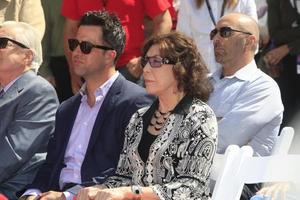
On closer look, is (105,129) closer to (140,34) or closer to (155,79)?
(155,79)

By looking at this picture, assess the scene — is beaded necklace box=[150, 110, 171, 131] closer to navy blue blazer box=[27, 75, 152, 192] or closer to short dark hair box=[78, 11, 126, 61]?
navy blue blazer box=[27, 75, 152, 192]

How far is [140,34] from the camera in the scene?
641 centimetres

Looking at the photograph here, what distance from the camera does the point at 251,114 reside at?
506cm

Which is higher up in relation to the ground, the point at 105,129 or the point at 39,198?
the point at 105,129

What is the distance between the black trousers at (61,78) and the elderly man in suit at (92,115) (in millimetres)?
1723

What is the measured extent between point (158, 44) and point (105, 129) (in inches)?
29.6

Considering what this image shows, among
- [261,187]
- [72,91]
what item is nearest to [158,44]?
[261,187]

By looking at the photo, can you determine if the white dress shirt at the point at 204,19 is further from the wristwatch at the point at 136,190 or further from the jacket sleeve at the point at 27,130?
the wristwatch at the point at 136,190

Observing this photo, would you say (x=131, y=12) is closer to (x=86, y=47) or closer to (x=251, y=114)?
(x=86, y=47)

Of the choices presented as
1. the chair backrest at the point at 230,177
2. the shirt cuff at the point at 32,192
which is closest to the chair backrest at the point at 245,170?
the chair backrest at the point at 230,177

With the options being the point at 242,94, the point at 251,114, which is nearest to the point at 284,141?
the point at 251,114

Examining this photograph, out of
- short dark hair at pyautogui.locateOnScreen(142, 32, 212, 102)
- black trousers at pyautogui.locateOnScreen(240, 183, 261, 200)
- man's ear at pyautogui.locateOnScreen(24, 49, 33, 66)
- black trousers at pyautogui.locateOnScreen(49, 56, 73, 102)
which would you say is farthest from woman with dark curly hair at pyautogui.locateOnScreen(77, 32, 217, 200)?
black trousers at pyautogui.locateOnScreen(49, 56, 73, 102)

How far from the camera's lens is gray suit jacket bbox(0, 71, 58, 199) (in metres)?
5.12

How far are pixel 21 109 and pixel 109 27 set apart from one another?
2.55ft
